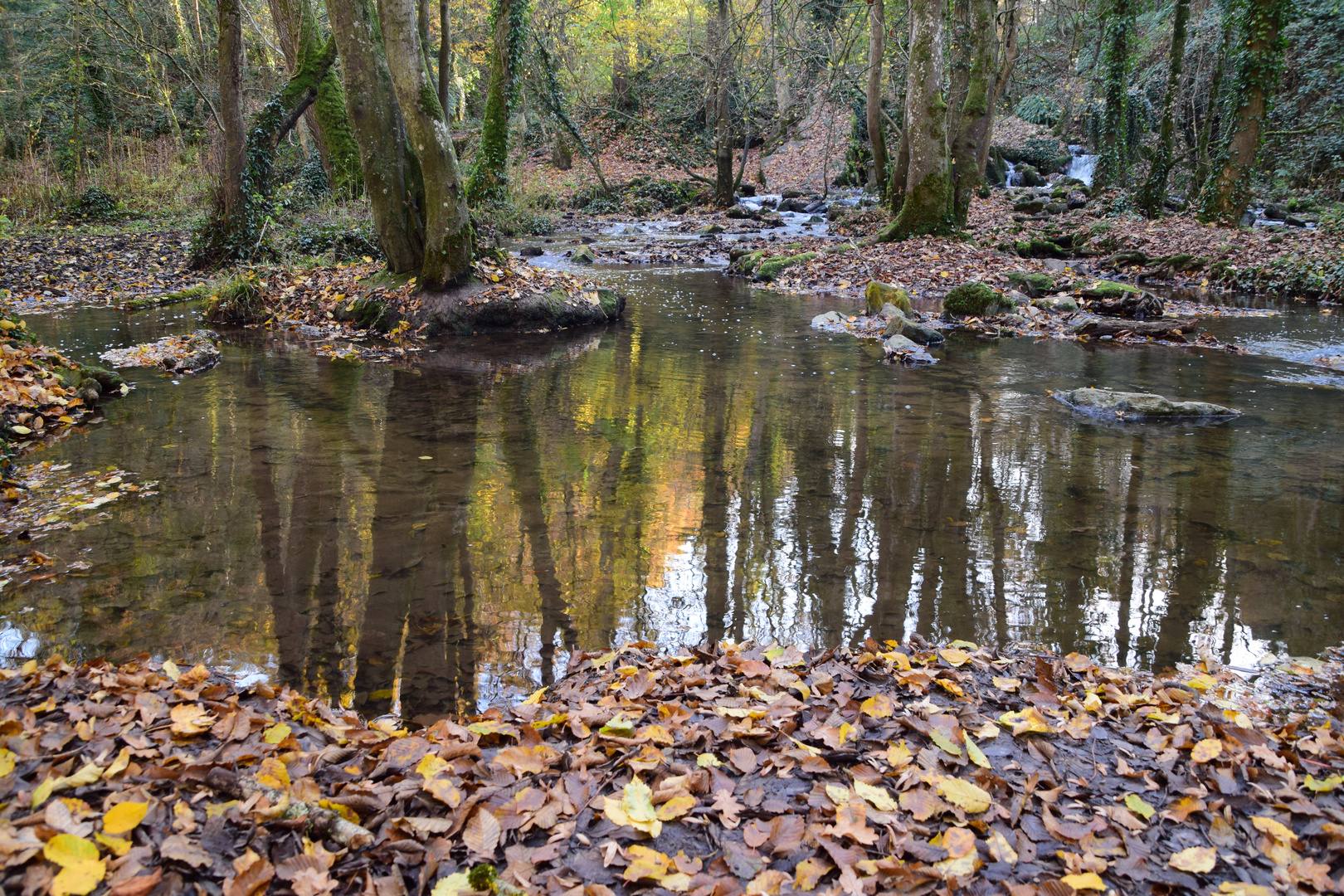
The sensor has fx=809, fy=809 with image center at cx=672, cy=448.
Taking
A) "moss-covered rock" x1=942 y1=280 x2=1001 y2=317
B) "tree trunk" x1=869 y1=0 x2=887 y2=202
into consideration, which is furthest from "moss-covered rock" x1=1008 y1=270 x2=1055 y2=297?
"tree trunk" x1=869 y1=0 x2=887 y2=202

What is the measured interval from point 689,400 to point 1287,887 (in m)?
6.64

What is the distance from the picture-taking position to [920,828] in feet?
8.25

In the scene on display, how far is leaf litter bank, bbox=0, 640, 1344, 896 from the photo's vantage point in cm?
224

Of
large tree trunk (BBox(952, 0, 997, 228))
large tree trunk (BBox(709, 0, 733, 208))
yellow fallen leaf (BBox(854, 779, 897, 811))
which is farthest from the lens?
large tree trunk (BBox(709, 0, 733, 208))

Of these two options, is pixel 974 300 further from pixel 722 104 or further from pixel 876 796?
pixel 722 104

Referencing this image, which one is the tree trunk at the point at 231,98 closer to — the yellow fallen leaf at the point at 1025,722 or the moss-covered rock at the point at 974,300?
the moss-covered rock at the point at 974,300

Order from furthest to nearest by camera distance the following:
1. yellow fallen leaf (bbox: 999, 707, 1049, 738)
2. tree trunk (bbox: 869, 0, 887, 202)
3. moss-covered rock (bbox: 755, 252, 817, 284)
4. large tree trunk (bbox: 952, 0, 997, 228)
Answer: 1. large tree trunk (bbox: 952, 0, 997, 228)
2. tree trunk (bbox: 869, 0, 887, 202)
3. moss-covered rock (bbox: 755, 252, 817, 284)
4. yellow fallen leaf (bbox: 999, 707, 1049, 738)

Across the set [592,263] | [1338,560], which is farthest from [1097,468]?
[592,263]

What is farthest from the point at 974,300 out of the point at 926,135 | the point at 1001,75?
the point at 1001,75

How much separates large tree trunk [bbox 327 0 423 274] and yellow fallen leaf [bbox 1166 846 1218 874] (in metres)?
11.7

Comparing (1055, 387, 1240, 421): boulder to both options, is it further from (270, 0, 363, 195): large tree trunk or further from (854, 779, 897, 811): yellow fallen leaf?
(270, 0, 363, 195): large tree trunk

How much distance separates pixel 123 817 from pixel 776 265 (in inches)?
641

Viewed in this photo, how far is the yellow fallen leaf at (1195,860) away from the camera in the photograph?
7.67 feet

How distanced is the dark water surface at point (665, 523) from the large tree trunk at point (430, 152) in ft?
9.22
